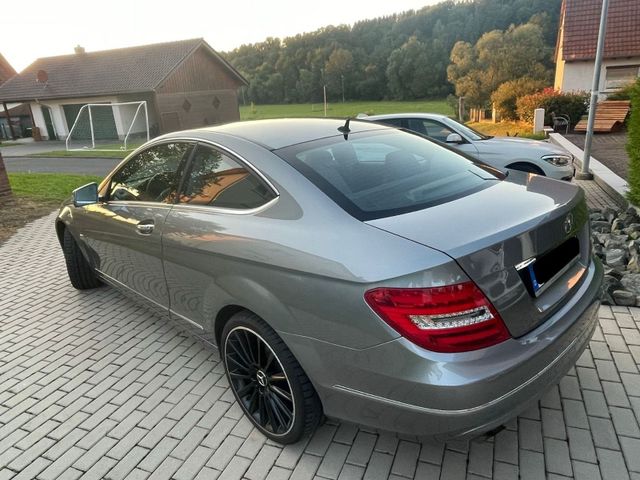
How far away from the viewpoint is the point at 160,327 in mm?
4086

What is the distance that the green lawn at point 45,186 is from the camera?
10.4 metres

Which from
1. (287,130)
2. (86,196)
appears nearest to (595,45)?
(287,130)

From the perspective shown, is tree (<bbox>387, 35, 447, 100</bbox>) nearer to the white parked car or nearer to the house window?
the house window

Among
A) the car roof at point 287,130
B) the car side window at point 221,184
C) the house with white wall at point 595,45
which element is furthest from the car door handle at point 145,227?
the house with white wall at point 595,45

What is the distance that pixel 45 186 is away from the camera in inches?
468

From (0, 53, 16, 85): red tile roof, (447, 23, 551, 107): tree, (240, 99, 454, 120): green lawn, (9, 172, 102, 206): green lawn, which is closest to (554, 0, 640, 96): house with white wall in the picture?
(447, 23, 551, 107): tree

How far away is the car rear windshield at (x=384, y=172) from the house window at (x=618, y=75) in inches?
956

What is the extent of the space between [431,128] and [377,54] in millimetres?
82468

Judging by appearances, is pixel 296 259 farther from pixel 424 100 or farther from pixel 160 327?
pixel 424 100

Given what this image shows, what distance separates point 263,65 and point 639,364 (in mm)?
98072

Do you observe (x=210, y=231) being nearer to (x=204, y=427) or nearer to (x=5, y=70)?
(x=204, y=427)

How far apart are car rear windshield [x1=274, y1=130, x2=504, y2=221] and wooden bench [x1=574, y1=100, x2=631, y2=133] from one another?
14916 mm

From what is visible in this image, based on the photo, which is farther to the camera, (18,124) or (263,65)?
(263,65)

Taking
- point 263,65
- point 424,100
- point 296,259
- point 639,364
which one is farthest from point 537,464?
point 263,65
